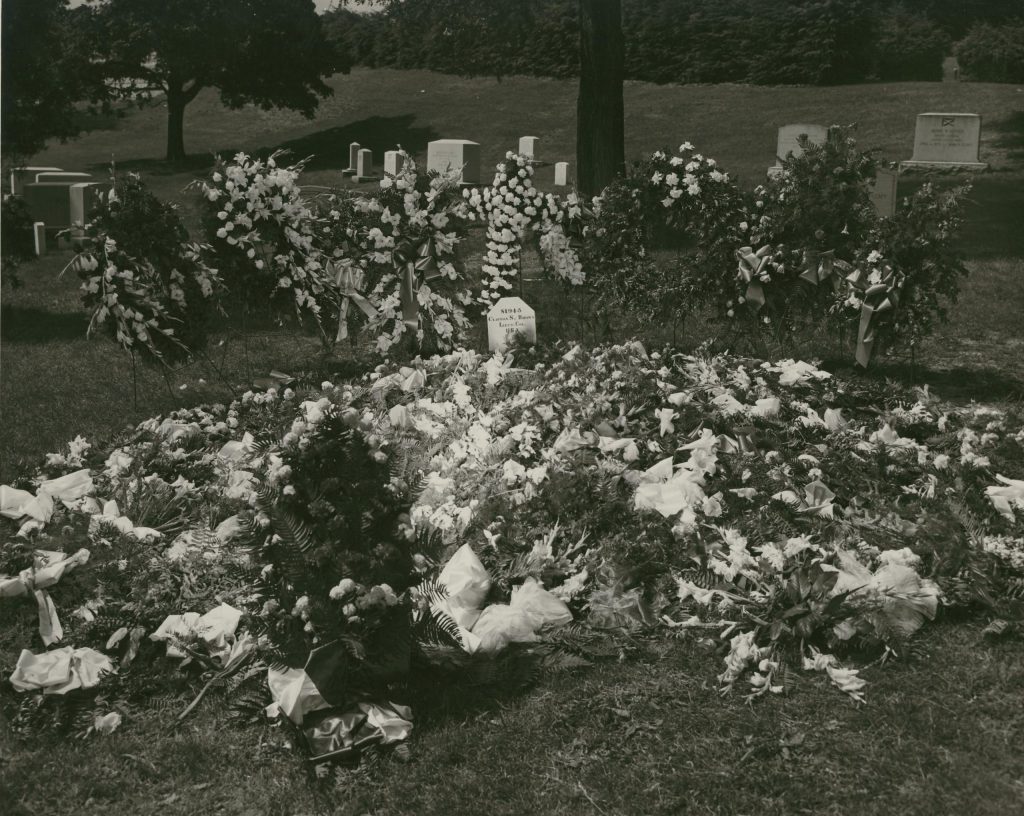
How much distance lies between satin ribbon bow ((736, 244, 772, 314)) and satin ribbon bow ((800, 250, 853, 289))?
0.30 metres

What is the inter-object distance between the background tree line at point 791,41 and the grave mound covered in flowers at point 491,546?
25.0 metres

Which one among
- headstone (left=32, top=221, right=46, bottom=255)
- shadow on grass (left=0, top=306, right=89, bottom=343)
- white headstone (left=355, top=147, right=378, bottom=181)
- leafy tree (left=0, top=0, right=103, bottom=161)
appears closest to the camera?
shadow on grass (left=0, top=306, right=89, bottom=343)

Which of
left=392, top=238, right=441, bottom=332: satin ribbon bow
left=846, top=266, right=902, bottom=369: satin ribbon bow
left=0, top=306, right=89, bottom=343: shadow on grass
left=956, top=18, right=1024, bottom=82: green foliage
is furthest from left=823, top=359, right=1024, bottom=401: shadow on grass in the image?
left=956, top=18, right=1024, bottom=82: green foliage

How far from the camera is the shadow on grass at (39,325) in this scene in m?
11.8

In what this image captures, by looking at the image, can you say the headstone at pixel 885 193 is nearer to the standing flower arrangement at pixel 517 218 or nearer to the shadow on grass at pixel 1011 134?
the standing flower arrangement at pixel 517 218

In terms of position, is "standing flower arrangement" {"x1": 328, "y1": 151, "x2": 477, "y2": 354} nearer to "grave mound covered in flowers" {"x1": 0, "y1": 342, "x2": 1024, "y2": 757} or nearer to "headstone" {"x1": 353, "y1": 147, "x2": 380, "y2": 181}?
"grave mound covered in flowers" {"x1": 0, "y1": 342, "x2": 1024, "y2": 757}

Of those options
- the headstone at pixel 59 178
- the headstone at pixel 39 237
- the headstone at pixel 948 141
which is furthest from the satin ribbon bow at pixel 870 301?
the headstone at pixel 59 178

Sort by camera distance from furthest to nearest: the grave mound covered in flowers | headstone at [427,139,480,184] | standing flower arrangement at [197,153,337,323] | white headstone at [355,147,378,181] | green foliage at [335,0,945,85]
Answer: green foliage at [335,0,945,85]
white headstone at [355,147,378,181]
headstone at [427,139,480,184]
standing flower arrangement at [197,153,337,323]
the grave mound covered in flowers

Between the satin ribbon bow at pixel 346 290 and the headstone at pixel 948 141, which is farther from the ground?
the headstone at pixel 948 141

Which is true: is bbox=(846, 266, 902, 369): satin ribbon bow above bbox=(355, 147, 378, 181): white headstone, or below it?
below

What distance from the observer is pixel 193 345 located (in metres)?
8.36

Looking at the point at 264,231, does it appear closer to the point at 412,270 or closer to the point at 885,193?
the point at 412,270

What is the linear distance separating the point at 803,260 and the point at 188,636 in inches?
213

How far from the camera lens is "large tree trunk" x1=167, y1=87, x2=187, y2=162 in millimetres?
32625
